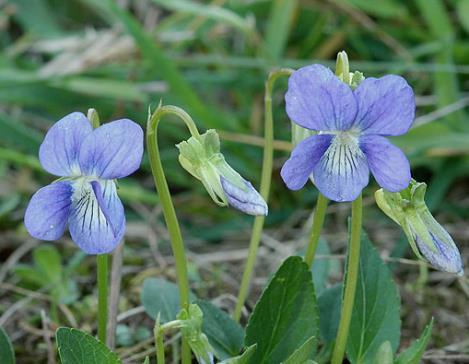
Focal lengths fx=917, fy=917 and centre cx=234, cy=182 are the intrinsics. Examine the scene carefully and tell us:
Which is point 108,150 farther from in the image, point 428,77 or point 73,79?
point 428,77

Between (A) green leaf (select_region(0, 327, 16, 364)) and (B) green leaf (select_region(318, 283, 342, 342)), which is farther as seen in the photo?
(B) green leaf (select_region(318, 283, 342, 342))

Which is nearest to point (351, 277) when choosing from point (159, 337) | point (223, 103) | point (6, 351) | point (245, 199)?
point (245, 199)

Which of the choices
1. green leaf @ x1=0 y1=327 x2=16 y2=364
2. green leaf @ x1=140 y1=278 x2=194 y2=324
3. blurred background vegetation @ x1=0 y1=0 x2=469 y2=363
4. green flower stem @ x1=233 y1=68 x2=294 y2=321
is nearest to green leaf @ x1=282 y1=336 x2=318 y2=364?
green flower stem @ x1=233 y1=68 x2=294 y2=321

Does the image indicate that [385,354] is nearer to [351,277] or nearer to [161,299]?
[351,277]

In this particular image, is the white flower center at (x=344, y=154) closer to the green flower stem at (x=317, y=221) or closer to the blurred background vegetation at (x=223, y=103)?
the green flower stem at (x=317, y=221)

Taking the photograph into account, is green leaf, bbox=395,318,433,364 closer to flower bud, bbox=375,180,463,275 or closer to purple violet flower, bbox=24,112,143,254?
flower bud, bbox=375,180,463,275

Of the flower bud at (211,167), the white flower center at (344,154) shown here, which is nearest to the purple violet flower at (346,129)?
the white flower center at (344,154)

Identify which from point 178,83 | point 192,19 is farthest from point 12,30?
point 178,83
